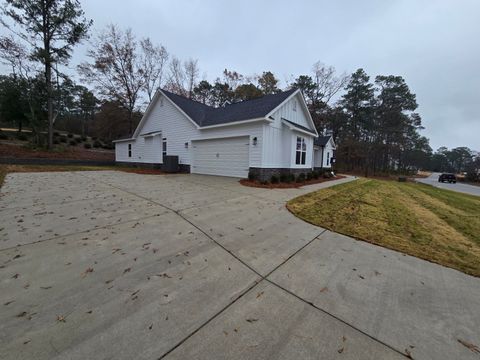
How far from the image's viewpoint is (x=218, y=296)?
2012 mm

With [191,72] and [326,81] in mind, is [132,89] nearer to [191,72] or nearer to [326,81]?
[191,72]

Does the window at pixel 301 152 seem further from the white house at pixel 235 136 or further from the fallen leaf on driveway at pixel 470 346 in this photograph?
the fallen leaf on driveway at pixel 470 346

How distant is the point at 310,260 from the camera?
282 centimetres

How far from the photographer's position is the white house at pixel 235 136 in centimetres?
1055

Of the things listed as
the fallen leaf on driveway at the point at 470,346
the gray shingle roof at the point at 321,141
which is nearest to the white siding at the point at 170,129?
the gray shingle roof at the point at 321,141

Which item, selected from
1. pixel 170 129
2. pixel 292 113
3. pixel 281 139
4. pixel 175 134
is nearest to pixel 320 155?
pixel 292 113

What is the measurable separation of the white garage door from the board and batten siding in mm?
1170

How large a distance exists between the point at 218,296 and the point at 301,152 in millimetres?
11689

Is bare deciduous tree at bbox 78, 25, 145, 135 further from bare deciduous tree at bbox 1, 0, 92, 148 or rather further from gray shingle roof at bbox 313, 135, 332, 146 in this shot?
gray shingle roof at bbox 313, 135, 332, 146

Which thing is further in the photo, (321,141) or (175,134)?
(321,141)

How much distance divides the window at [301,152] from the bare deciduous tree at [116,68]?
70.1ft

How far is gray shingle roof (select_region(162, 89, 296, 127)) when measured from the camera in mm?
10922

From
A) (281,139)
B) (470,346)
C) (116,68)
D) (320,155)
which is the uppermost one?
(116,68)

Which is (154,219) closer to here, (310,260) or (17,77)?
(310,260)
